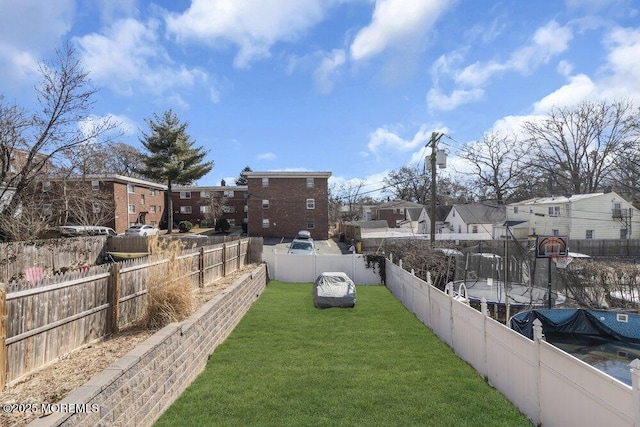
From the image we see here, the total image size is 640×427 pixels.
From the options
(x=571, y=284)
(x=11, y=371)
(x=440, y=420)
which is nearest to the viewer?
(x=11, y=371)

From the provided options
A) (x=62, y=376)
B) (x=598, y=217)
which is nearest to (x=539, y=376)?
(x=62, y=376)

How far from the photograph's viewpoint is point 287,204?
134 feet

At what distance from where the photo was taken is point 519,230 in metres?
40.9

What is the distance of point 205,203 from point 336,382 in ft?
146

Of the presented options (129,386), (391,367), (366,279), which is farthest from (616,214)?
(129,386)

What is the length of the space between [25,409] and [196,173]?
131ft

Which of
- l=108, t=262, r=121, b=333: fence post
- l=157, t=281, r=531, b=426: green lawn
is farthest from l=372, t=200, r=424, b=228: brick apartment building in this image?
l=108, t=262, r=121, b=333: fence post

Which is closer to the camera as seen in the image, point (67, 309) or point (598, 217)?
point (67, 309)

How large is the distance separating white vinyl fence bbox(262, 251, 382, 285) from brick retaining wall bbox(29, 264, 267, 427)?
12.2 meters

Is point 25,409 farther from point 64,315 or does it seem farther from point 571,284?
point 571,284

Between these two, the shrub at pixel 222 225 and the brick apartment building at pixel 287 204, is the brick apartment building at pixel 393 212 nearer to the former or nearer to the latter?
the brick apartment building at pixel 287 204

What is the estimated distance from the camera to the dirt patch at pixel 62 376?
341 cm

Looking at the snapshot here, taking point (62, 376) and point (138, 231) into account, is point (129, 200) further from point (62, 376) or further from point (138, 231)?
point (62, 376)

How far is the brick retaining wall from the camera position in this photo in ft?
11.4
